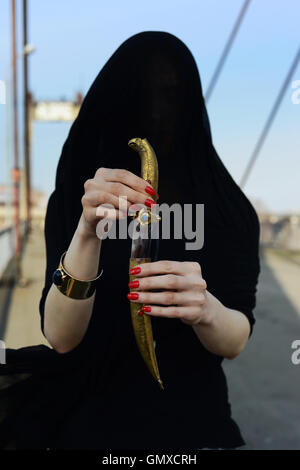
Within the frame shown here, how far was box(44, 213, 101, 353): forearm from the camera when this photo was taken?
97 cm

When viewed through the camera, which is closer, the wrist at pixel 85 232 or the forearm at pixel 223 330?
the wrist at pixel 85 232

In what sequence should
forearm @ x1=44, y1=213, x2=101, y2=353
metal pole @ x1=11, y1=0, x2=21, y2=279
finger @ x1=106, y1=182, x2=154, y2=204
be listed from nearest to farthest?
finger @ x1=106, y1=182, x2=154, y2=204 → forearm @ x1=44, y1=213, x2=101, y2=353 → metal pole @ x1=11, y1=0, x2=21, y2=279

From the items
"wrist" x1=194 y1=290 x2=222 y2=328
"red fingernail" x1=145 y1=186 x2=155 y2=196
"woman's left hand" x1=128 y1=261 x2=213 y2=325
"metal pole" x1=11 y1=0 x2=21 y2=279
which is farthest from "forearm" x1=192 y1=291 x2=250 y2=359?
"metal pole" x1=11 y1=0 x2=21 y2=279

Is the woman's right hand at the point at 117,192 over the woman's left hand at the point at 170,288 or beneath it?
over

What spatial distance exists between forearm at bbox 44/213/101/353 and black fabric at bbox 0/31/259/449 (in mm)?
76

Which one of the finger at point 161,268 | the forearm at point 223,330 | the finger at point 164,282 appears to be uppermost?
the finger at point 161,268

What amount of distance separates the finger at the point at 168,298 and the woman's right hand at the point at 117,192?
17 cm

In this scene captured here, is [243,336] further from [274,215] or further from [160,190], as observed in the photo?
[274,215]

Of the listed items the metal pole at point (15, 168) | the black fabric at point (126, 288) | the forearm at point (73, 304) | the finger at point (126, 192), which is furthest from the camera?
the metal pole at point (15, 168)

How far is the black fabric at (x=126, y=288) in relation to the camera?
114 cm

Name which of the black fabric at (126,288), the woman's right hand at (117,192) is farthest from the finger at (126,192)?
the black fabric at (126,288)

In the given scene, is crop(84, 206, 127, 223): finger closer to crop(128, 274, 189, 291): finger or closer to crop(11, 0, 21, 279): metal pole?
crop(128, 274, 189, 291): finger

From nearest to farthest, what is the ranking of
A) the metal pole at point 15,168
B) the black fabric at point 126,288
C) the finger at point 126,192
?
the finger at point 126,192 → the black fabric at point 126,288 → the metal pole at point 15,168

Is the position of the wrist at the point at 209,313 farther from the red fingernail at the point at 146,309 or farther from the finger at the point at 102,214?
the finger at the point at 102,214
